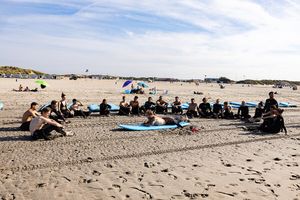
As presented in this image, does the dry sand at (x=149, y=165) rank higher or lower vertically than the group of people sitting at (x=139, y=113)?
lower

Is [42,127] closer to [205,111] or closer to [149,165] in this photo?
[149,165]

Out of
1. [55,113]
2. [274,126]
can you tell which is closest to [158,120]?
[55,113]

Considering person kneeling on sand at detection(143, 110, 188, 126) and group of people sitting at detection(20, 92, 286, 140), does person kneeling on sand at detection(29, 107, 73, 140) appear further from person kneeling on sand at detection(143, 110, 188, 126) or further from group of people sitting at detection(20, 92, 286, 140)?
person kneeling on sand at detection(143, 110, 188, 126)

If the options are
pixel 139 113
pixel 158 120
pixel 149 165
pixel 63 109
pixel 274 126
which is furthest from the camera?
Answer: pixel 139 113

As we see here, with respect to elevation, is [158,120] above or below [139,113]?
above

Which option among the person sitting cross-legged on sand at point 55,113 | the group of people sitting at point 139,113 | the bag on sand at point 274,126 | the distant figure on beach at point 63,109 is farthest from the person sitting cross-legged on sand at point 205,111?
the person sitting cross-legged on sand at point 55,113

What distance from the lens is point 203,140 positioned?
32.6 ft

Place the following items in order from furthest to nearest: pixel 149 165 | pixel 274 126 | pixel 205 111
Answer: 1. pixel 205 111
2. pixel 274 126
3. pixel 149 165

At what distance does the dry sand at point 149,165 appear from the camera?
17.7 feet

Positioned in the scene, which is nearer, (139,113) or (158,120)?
(158,120)

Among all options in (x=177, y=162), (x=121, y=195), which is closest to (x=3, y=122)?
(x=177, y=162)

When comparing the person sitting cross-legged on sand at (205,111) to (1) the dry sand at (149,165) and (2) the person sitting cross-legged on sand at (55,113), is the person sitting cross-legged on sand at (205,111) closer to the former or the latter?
(1) the dry sand at (149,165)

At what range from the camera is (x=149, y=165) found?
6988 millimetres

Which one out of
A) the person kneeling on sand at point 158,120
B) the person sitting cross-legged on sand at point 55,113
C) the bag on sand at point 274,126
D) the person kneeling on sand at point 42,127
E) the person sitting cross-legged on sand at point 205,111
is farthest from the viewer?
the person sitting cross-legged on sand at point 205,111
